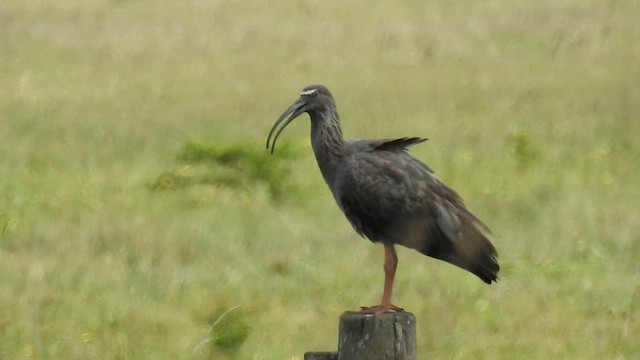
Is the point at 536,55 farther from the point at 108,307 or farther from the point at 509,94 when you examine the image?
the point at 108,307

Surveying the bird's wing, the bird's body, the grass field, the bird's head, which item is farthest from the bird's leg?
the grass field

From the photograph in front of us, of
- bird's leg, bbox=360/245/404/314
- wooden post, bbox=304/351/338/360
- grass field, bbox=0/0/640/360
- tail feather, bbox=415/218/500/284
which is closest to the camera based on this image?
wooden post, bbox=304/351/338/360

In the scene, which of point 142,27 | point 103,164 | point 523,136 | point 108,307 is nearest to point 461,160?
point 523,136

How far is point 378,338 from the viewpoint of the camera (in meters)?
5.37

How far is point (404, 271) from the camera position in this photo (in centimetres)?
1097

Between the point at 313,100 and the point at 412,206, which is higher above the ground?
the point at 313,100

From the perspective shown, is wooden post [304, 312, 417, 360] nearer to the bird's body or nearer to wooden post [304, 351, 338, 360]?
wooden post [304, 351, 338, 360]

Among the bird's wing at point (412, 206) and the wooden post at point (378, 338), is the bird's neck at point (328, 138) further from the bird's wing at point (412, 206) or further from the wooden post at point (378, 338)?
the wooden post at point (378, 338)

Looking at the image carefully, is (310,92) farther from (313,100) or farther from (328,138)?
(328,138)

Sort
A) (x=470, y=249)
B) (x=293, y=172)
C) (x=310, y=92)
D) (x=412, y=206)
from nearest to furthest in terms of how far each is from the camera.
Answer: (x=470, y=249) → (x=412, y=206) → (x=310, y=92) → (x=293, y=172)

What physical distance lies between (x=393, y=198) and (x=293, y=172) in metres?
7.33

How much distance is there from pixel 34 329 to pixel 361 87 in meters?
11.6

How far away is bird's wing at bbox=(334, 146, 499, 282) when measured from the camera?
23.4ft

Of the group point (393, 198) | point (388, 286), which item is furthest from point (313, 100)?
point (388, 286)
